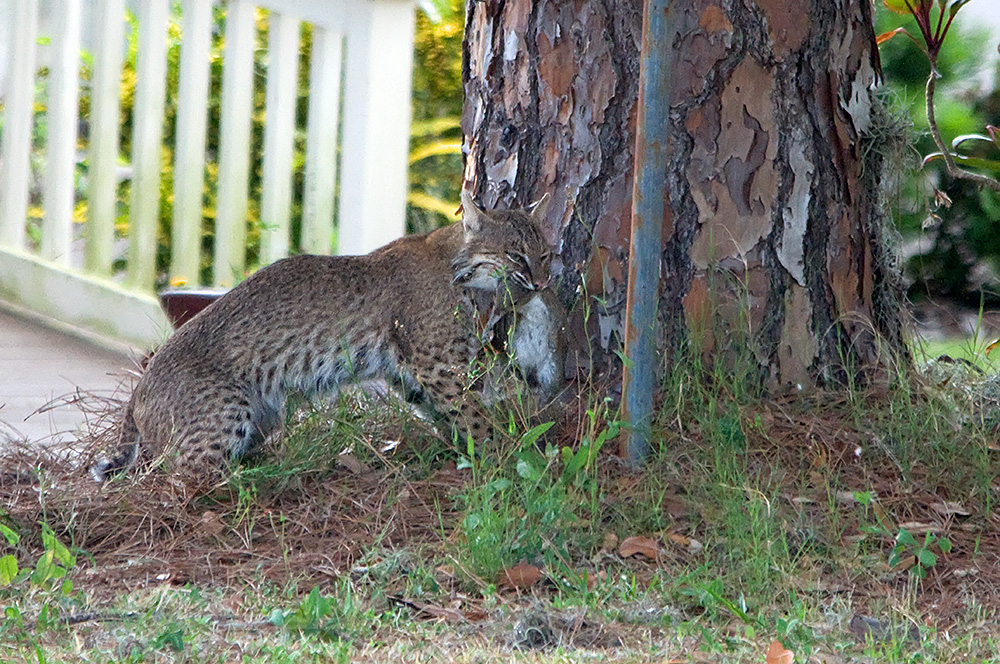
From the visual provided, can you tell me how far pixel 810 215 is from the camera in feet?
15.3

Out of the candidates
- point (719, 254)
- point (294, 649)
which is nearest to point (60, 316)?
point (719, 254)

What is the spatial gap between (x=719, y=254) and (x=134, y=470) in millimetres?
2083

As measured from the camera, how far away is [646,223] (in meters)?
4.03

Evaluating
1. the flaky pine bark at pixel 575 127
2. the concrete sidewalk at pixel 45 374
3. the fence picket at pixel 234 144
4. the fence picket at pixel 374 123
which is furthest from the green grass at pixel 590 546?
the fence picket at pixel 234 144

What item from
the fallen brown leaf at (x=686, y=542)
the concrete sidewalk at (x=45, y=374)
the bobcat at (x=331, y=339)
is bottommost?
the concrete sidewalk at (x=45, y=374)

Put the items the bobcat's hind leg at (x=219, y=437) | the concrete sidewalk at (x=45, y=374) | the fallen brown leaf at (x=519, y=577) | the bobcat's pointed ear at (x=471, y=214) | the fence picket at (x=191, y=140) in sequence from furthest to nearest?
→ the fence picket at (x=191, y=140) < the concrete sidewalk at (x=45, y=374) < the bobcat's pointed ear at (x=471, y=214) < the bobcat's hind leg at (x=219, y=437) < the fallen brown leaf at (x=519, y=577)

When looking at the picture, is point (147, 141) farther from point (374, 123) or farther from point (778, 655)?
point (778, 655)

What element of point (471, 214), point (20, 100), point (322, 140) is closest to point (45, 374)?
point (322, 140)

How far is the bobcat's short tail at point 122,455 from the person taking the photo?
464 cm

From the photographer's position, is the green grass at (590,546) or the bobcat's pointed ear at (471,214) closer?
the green grass at (590,546)

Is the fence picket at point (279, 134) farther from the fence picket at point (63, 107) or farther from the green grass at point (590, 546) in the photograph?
the green grass at point (590, 546)

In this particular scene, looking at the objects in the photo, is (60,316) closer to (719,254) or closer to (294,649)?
(719,254)

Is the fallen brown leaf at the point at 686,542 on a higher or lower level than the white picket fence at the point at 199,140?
lower

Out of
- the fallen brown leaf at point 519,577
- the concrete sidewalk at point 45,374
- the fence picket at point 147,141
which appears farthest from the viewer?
the fence picket at point 147,141
